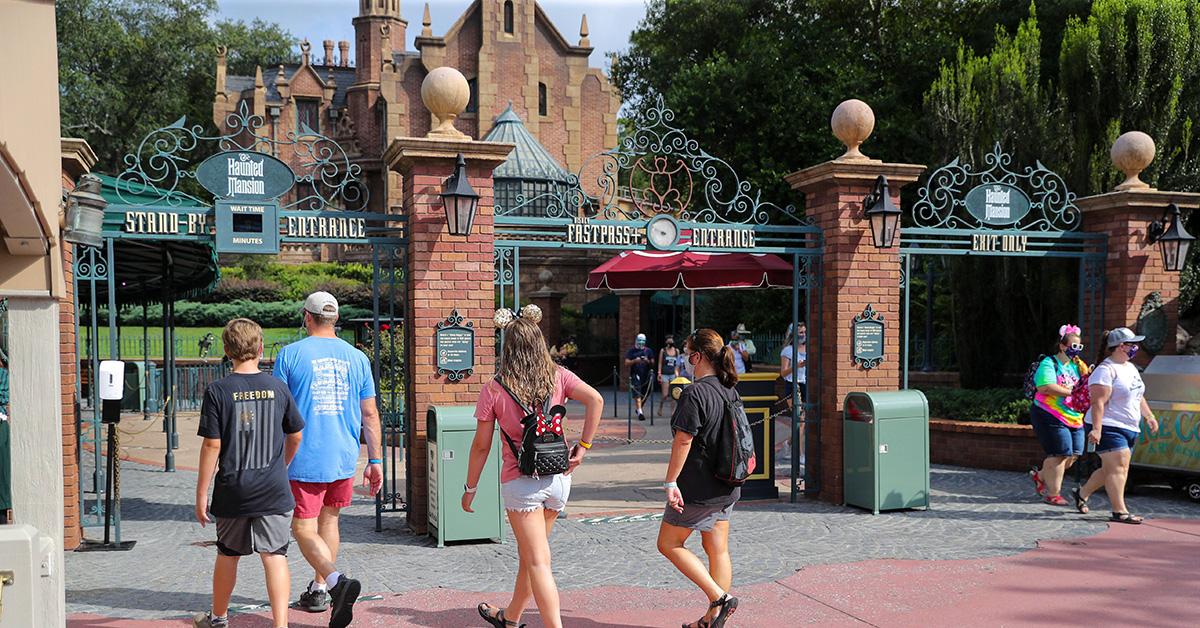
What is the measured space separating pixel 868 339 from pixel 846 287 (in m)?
0.52

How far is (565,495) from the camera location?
16.0 feet

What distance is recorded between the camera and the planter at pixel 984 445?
11070 mm

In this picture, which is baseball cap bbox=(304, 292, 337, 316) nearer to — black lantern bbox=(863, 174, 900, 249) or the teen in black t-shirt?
the teen in black t-shirt

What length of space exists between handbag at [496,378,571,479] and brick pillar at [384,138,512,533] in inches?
131

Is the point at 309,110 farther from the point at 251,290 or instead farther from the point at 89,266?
the point at 89,266

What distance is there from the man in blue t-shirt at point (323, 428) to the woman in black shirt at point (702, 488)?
1721mm

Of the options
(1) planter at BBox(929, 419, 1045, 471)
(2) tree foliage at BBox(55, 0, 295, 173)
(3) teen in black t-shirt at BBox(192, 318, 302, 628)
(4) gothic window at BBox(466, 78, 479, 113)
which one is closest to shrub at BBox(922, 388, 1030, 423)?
(1) planter at BBox(929, 419, 1045, 471)

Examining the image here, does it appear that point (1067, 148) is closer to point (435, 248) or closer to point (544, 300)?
point (435, 248)

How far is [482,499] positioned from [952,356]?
1218 cm

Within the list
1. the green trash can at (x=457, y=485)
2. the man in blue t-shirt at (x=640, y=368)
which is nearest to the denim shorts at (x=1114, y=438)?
the green trash can at (x=457, y=485)

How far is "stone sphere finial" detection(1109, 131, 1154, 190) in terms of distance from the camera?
10508mm

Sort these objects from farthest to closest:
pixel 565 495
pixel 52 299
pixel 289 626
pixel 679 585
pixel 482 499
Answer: pixel 482 499
pixel 679 585
pixel 289 626
pixel 565 495
pixel 52 299

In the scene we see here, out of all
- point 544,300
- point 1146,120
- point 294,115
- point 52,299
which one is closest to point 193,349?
point 544,300

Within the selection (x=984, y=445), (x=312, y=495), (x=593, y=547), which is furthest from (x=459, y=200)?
(x=984, y=445)
